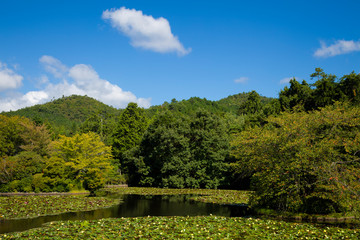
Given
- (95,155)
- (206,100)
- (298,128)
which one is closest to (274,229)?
(298,128)

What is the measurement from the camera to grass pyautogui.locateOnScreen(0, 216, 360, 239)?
1187cm

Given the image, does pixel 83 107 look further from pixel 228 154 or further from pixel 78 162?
pixel 228 154

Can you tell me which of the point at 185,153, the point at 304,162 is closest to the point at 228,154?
the point at 185,153

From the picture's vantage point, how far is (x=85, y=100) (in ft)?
392

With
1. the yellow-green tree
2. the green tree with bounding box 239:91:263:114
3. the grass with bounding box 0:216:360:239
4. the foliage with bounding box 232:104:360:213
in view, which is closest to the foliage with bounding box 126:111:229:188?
the yellow-green tree

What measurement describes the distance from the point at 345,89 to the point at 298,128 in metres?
20.4

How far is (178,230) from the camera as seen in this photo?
13.2m

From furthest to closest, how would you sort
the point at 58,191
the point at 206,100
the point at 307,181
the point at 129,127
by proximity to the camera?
the point at 206,100
the point at 129,127
the point at 58,191
the point at 307,181

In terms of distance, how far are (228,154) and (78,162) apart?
20372 millimetres

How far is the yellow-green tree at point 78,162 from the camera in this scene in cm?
2984

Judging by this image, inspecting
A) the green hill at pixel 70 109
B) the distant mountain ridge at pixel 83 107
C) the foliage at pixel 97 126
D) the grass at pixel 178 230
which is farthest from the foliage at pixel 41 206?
the green hill at pixel 70 109

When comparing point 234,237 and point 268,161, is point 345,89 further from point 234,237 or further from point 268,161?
point 234,237

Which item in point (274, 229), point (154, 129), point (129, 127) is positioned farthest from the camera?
point (129, 127)

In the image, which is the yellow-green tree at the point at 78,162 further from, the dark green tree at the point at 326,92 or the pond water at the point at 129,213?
the dark green tree at the point at 326,92
